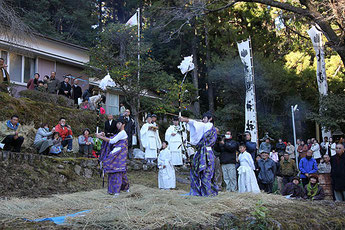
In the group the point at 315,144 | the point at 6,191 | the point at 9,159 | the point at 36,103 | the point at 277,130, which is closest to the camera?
the point at 6,191

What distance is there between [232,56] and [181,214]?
19944 millimetres

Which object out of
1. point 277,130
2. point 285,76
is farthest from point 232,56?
point 277,130

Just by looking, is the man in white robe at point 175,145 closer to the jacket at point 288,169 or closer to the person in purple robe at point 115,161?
the jacket at point 288,169

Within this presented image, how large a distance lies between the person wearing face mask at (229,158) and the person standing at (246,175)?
25 centimetres

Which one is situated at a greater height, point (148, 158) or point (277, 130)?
point (277, 130)

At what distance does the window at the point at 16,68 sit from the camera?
16422 millimetres

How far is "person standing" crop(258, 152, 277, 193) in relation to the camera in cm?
1031

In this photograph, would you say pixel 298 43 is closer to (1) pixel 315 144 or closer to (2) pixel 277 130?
(2) pixel 277 130

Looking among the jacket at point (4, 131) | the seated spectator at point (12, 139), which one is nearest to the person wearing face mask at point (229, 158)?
the seated spectator at point (12, 139)

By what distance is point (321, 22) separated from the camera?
426 inches

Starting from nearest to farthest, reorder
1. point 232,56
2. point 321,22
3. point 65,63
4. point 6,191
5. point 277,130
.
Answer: point 6,191, point 321,22, point 65,63, point 277,130, point 232,56

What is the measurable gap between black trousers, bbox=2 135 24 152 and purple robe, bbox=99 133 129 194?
10.7 feet

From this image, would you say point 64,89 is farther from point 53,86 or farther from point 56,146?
point 56,146

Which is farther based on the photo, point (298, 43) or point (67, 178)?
point (298, 43)
